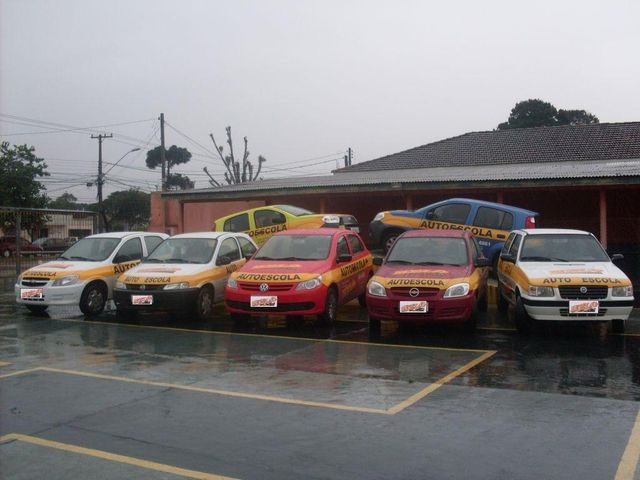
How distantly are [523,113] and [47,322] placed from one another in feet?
184

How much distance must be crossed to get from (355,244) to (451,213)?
12.8 ft

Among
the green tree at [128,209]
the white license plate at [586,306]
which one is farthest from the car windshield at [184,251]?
the green tree at [128,209]

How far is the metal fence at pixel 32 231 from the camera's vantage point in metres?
21.3

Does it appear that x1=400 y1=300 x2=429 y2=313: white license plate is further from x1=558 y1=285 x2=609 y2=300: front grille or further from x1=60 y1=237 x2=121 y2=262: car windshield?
x1=60 y1=237 x2=121 y2=262: car windshield

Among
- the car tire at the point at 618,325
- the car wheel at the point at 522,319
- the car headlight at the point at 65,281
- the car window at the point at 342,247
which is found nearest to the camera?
the car wheel at the point at 522,319

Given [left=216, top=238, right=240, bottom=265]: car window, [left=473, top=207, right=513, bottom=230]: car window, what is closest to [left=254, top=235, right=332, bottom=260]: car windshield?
[left=216, top=238, right=240, bottom=265]: car window

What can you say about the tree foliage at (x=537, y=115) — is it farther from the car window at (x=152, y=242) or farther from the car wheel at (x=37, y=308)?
the car wheel at (x=37, y=308)

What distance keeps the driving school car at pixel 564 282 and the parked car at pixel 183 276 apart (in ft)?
17.1

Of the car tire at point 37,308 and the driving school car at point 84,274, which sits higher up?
the driving school car at point 84,274

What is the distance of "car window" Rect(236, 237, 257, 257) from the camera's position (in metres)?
13.3

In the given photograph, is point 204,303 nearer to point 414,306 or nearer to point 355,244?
point 355,244

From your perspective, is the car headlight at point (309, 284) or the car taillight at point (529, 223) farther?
the car taillight at point (529, 223)

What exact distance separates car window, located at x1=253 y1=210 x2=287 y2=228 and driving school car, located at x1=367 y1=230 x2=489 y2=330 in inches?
263

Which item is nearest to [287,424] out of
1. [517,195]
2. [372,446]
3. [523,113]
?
[372,446]
